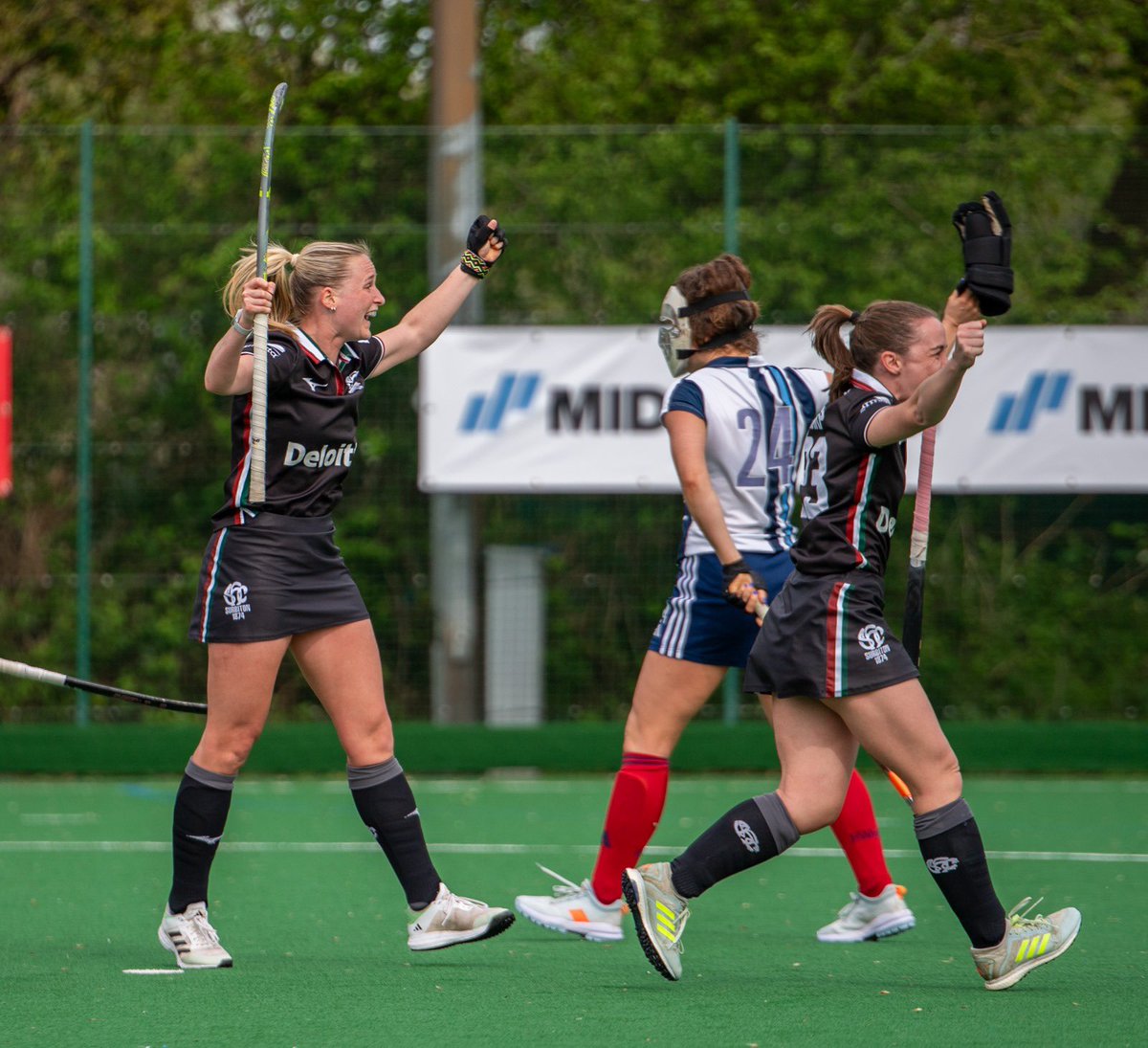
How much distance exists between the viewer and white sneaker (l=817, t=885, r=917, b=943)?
5.59m

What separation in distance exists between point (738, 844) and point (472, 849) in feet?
10.4

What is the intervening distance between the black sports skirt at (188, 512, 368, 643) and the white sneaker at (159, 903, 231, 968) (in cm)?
76

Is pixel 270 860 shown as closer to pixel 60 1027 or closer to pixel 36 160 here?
pixel 60 1027

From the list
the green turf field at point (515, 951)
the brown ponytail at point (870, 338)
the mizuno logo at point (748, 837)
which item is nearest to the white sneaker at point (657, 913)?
the green turf field at point (515, 951)

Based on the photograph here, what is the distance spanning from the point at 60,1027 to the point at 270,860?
3036 millimetres

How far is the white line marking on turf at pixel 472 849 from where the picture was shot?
738cm

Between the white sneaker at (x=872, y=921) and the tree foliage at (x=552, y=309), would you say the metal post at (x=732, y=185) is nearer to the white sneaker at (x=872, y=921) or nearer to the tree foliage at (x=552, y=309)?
the tree foliage at (x=552, y=309)

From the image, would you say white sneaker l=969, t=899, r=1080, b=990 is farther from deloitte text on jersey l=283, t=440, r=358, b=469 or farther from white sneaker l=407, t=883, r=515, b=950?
deloitte text on jersey l=283, t=440, r=358, b=469

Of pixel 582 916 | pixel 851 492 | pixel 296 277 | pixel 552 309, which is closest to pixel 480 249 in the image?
pixel 296 277

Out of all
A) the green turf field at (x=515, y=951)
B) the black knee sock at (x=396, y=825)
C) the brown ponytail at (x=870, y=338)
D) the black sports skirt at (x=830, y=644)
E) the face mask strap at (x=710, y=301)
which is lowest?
the green turf field at (x=515, y=951)

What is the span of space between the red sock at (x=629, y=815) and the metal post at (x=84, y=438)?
225 inches

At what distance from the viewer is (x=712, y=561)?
5.55 meters

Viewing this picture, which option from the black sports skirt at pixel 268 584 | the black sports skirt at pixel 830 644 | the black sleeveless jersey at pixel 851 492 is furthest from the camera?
the black sports skirt at pixel 268 584

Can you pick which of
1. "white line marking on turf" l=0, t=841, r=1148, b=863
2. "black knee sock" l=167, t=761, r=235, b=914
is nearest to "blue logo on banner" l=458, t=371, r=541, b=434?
"white line marking on turf" l=0, t=841, r=1148, b=863
